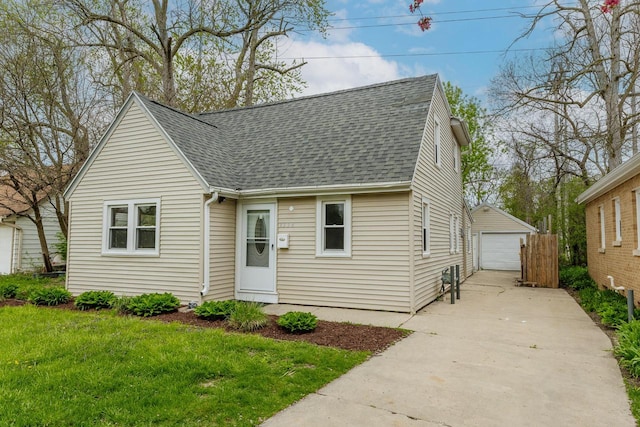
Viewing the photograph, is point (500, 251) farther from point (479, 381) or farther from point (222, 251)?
point (479, 381)

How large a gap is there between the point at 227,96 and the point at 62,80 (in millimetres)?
8514

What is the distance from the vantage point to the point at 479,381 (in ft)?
15.4

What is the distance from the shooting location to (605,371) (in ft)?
16.5

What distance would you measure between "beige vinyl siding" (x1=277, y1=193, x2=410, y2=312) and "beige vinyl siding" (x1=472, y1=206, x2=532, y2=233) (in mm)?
14908

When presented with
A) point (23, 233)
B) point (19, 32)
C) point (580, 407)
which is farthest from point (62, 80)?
point (580, 407)

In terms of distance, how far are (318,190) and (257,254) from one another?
242cm

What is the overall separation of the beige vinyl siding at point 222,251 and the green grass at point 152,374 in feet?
8.41

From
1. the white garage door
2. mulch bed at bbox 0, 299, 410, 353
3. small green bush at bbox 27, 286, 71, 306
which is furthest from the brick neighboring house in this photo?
small green bush at bbox 27, 286, 71, 306

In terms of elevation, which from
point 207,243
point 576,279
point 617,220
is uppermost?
point 617,220

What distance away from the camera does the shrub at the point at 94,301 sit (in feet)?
29.1

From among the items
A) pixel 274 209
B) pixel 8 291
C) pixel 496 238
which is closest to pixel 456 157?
pixel 496 238

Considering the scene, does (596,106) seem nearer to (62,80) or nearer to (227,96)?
(227,96)

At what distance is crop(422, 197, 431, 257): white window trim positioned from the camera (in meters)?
9.90

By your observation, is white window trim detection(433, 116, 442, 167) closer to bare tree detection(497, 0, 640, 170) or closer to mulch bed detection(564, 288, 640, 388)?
mulch bed detection(564, 288, 640, 388)
